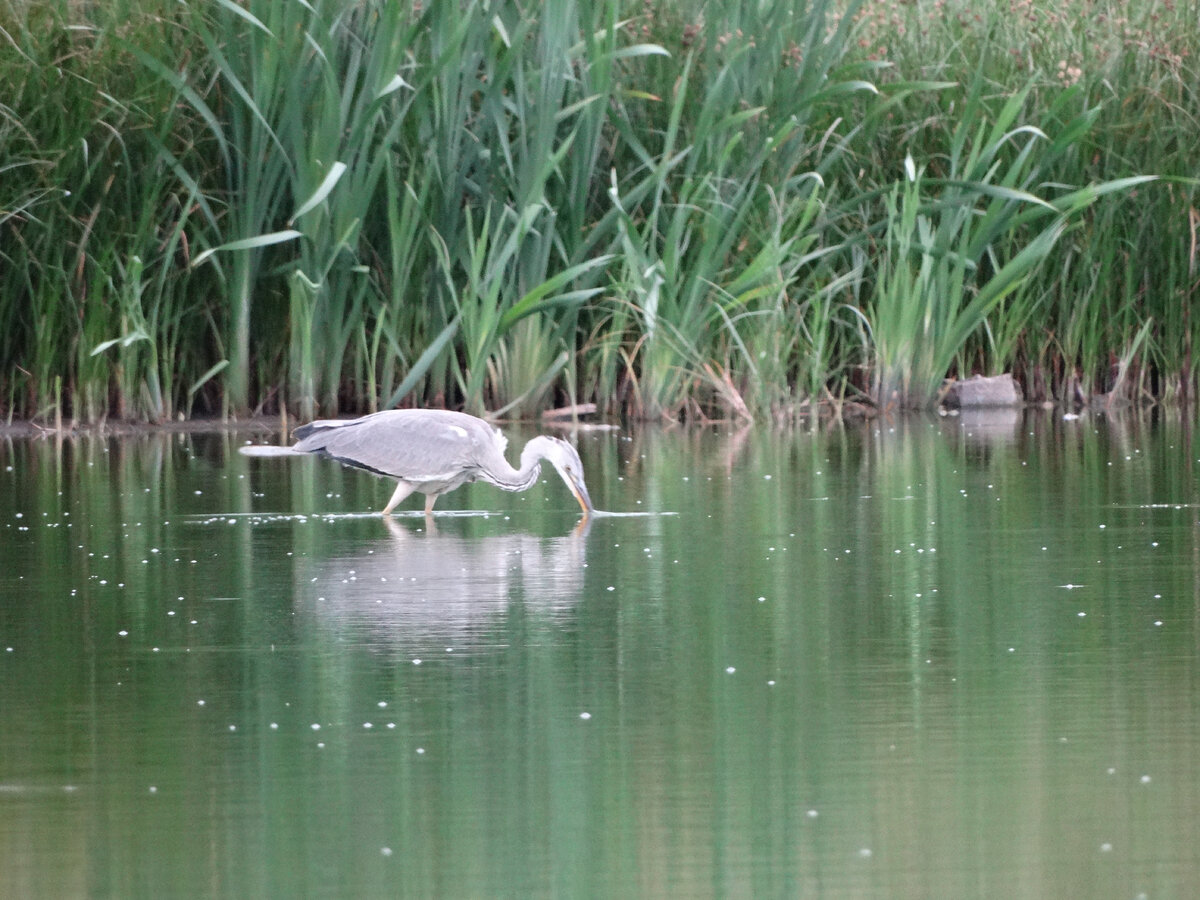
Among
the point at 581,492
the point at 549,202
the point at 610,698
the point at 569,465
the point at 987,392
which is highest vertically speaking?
the point at 549,202

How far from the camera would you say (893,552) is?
799cm

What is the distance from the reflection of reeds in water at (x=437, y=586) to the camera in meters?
6.40

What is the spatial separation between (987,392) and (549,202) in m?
3.30

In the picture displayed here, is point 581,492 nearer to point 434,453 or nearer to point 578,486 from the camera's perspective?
point 578,486

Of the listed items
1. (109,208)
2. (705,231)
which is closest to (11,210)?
(109,208)

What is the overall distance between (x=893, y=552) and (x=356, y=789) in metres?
3.88

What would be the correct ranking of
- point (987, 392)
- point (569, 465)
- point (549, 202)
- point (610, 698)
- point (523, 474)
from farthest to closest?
point (987, 392)
point (549, 202)
point (523, 474)
point (569, 465)
point (610, 698)

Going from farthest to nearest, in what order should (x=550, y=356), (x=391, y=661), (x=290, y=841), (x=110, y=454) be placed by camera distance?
(x=550, y=356), (x=110, y=454), (x=391, y=661), (x=290, y=841)

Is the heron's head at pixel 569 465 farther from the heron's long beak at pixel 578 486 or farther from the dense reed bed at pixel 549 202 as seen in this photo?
the dense reed bed at pixel 549 202

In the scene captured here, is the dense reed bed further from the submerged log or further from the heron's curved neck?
the heron's curved neck

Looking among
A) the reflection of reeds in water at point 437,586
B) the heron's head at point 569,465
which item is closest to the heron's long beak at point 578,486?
the heron's head at point 569,465

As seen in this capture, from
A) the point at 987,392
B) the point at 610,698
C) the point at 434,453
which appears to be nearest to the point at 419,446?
the point at 434,453

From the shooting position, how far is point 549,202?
14.3 m

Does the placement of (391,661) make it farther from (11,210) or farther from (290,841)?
(11,210)
